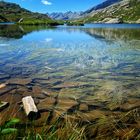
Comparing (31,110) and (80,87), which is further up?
(31,110)

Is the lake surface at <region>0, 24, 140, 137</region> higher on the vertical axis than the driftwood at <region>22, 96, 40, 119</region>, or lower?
lower

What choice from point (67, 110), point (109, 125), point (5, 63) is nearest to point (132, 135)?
point (109, 125)

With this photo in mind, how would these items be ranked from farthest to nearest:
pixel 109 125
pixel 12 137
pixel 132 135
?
pixel 109 125
pixel 132 135
pixel 12 137

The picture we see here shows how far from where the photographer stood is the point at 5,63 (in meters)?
24.5

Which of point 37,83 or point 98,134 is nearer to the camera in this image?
point 98,134

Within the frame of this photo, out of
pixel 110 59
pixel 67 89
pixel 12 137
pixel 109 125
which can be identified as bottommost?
pixel 110 59

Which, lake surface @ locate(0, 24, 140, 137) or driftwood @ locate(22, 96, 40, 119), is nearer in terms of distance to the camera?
driftwood @ locate(22, 96, 40, 119)

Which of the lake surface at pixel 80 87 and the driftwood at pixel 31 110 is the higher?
the driftwood at pixel 31 110

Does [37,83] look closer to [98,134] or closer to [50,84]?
[50,84]

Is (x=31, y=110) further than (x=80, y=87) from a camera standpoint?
No

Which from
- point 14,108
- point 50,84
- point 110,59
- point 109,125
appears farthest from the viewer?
point 110,59

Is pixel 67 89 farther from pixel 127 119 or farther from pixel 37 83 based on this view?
pixel 127 119

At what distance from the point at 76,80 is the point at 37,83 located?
265 cm

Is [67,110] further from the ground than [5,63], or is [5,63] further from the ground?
[67,110]
